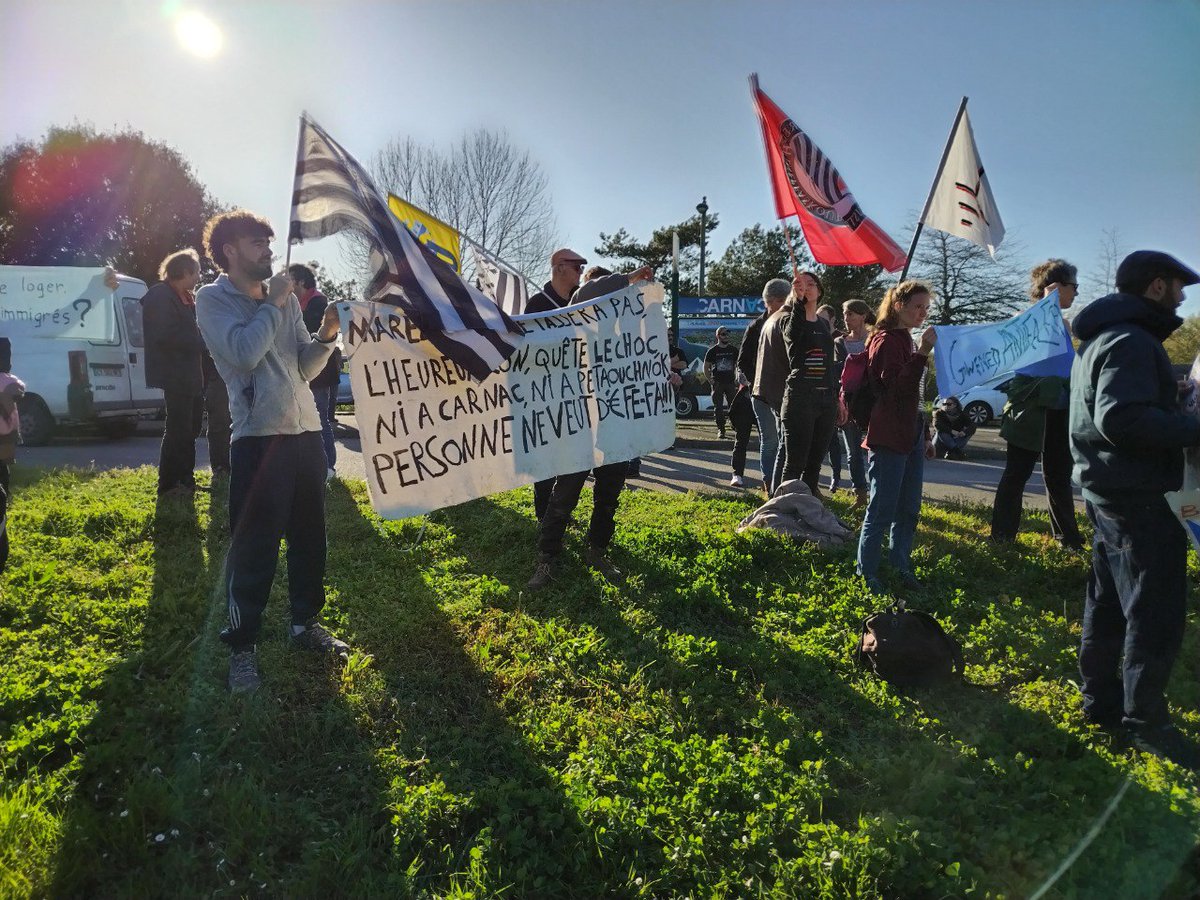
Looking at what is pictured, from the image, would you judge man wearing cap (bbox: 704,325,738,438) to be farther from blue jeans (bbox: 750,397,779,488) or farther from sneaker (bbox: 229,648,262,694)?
sneaker (bbox: 229,648,262,694)

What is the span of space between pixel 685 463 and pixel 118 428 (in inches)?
409

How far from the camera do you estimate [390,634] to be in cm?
383

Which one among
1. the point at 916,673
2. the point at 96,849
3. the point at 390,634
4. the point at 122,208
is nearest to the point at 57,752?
the point at 96,849

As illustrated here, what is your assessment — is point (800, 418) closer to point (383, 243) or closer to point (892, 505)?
point (892, 505)

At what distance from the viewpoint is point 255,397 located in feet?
10.5

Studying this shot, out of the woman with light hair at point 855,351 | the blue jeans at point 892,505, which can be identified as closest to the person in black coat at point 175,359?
the blue jeans at point 892,505

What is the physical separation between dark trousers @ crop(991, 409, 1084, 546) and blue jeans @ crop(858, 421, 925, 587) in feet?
4.18

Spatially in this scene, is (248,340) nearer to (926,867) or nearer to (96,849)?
(96,849)

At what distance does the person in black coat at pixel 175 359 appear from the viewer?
6.16 m

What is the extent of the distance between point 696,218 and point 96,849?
4163 centimetres

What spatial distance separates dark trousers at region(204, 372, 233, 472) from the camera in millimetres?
7129

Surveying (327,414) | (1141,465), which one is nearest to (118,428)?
(327,414)

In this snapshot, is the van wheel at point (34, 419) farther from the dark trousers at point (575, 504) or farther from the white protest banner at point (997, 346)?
the white protest banner at point (997, 346)

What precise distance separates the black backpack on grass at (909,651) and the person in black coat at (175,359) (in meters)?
5.87
